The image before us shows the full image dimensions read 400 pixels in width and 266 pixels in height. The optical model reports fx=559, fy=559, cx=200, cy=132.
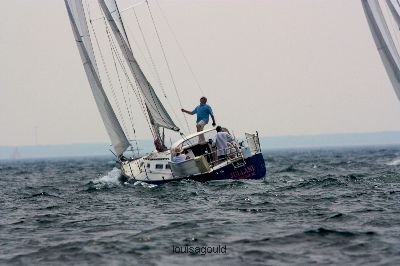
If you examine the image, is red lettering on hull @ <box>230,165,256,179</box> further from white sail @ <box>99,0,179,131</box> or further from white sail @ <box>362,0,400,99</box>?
white sail @ <box>362,0,400,99</box>

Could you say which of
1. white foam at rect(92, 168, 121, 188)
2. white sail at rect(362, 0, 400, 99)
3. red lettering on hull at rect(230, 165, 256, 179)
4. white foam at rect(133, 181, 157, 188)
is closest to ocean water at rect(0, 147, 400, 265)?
red lettering on hull at rect(230, 165, 256, 179)

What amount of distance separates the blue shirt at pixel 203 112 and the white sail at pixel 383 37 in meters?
16.9

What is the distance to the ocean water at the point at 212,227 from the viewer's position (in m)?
10.3

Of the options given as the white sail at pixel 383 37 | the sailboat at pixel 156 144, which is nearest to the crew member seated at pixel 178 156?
the sailboat at pixel 156 144

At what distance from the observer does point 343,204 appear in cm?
1644

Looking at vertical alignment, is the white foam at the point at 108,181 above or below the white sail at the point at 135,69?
below

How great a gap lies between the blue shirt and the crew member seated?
7.28 feet

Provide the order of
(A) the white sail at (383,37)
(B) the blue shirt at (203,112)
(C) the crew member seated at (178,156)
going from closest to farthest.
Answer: (C) the crew member seated at (178,156) < (B) the blue shirt at (203,112) < (A) the white sail at (383,37)

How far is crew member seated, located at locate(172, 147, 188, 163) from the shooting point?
22828 millimetres

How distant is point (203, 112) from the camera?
2473cm

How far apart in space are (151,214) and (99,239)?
363cm

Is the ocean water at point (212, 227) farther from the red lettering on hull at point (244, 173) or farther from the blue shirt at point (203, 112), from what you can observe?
the blue shirt at point (203, 112)

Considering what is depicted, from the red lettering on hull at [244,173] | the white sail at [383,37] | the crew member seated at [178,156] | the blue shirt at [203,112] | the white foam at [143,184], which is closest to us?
the red lettering on hull at [244,173]

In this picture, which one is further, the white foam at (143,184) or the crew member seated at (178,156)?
the white foam at (143,184)
